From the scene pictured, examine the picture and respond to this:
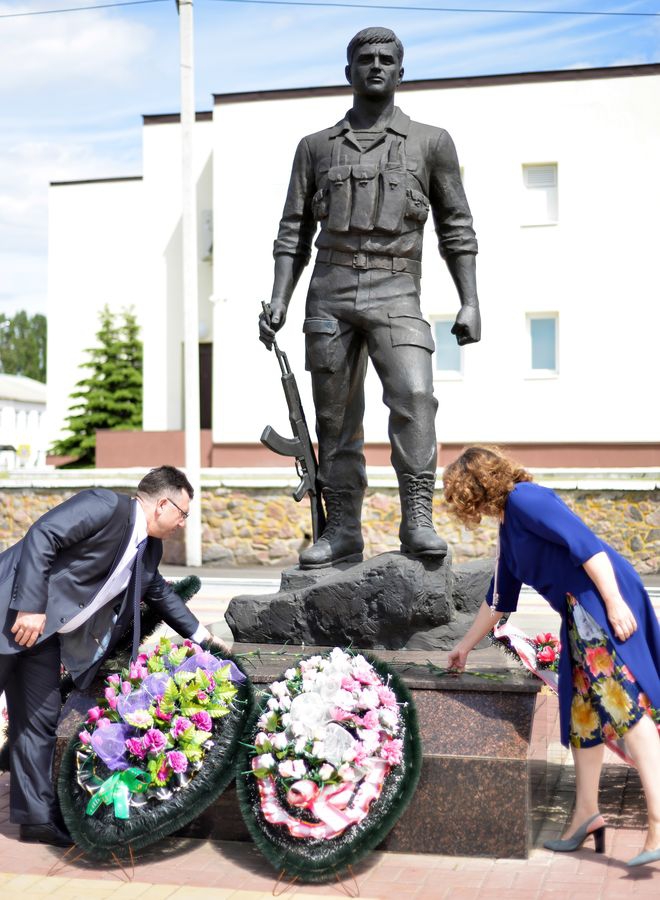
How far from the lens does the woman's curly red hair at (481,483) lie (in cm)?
448

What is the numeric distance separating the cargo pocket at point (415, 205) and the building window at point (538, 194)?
558 inches

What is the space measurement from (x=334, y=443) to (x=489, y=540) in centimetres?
960

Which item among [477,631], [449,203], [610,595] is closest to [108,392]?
[449,203]

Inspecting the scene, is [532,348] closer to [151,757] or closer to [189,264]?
[189,264]

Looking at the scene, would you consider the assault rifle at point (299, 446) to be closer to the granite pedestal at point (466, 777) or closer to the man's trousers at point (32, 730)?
the granite pedestal at point (466, 777)

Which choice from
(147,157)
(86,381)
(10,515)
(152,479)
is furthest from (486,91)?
(152,479)

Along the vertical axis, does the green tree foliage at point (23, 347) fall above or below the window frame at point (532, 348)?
above

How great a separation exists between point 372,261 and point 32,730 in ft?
9.08

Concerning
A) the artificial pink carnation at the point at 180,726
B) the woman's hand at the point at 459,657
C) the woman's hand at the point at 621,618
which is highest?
the woman's hand at the point at 621,618

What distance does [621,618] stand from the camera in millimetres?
4273

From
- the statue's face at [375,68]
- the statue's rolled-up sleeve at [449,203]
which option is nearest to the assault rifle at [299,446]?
the statue's rolled-up sleeve at [449,203]

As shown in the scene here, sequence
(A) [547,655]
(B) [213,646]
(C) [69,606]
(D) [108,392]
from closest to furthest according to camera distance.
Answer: (C) [69,606], (B) [213,646], (A) [547,655], (D) [108,392]

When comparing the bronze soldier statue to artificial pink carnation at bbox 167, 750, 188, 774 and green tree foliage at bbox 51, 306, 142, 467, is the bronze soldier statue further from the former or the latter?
green tree foliage at bbox 51, 306, 142, 467

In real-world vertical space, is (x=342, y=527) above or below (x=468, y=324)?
below
